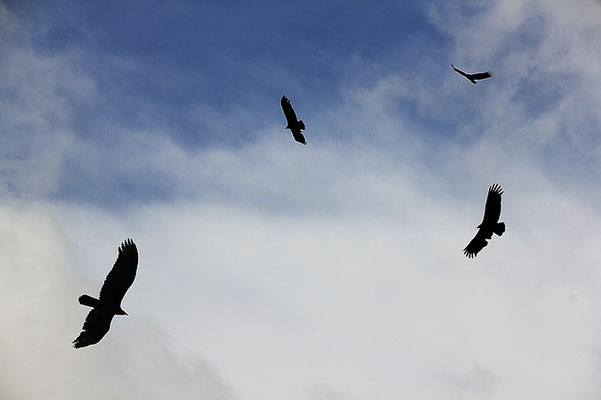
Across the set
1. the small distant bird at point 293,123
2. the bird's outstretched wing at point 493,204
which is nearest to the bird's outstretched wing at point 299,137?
the small distant bird at point 293,123

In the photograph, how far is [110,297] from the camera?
17656 mm

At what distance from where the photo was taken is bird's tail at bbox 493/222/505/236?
71.5ft

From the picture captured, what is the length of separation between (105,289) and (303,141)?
10.7m

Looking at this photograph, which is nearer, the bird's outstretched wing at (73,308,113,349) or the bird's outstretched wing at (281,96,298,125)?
the bird's outstretched wing at (73,308,113,349)

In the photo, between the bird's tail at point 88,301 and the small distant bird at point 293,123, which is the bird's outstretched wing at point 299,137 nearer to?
the small distant bird at point 293,123

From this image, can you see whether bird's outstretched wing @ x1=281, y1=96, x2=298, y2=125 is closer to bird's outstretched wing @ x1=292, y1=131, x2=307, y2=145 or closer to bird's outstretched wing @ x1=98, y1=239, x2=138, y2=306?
bird's outstretched wing @ x1=292, y1=131, x2=307, y2=145

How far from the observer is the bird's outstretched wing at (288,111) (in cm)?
2322

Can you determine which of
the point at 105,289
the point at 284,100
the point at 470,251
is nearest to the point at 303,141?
the point at 284,100

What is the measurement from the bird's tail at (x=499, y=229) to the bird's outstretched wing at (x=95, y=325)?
554 inches

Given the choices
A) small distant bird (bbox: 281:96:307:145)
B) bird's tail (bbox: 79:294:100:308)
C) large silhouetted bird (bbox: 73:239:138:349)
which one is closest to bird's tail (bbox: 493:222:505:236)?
small distant bird (bbox: 281:96:307:145)

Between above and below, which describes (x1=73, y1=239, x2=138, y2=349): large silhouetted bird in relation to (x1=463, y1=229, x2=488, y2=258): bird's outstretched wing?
below

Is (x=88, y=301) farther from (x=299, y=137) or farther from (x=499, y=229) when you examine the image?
(x=499, y=229)

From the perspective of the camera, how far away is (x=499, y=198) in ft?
70.5

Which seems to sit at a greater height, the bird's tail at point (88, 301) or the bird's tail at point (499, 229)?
the bird's tail at point (499, 229)
